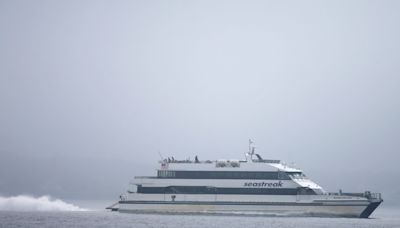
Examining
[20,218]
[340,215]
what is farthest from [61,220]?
[340,215]

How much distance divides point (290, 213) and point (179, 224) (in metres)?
13.0

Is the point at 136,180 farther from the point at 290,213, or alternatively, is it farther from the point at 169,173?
the point at 290,213

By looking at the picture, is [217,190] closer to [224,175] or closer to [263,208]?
[224,175]

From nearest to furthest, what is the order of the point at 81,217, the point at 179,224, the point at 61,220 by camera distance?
the point at 179,224 < the point at 61,220 < the point at 81,217

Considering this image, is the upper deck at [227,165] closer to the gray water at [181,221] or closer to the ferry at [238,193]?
the ferry at [238,193]

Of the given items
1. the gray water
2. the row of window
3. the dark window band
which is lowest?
the gray water

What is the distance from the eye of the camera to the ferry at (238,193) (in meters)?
78.9

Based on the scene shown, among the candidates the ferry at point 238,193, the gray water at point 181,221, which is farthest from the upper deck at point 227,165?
the gray water at point 181,221

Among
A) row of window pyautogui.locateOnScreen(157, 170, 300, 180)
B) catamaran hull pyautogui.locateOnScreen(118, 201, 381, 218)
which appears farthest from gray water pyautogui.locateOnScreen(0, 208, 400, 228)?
row of window pyautogui.locateOnScreen(157, 170, 300, 180)

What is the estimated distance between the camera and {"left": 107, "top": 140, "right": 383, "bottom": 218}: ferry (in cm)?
7894

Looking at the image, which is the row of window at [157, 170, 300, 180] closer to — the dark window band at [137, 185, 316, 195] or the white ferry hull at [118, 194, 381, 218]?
the dark window band at [137, 185, 316, 195]

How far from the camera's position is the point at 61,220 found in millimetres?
76125

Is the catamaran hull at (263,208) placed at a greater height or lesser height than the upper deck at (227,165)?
lesser

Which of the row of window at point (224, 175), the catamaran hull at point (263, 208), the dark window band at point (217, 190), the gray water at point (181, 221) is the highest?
the row of window at point (224, 175)
